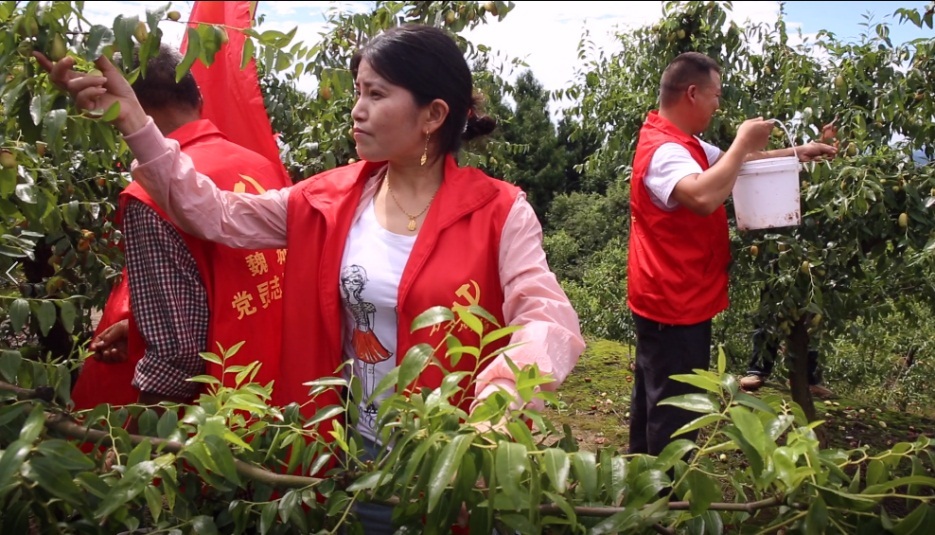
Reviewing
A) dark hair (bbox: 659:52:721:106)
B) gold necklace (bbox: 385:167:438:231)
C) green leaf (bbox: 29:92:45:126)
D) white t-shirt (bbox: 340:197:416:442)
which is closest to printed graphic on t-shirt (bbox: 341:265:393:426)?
white t-shirt (bbox: 340:197:416:442)

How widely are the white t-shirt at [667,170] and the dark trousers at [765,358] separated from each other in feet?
3.68

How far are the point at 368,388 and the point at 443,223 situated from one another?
1.11 feet

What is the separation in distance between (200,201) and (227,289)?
8.1 inches

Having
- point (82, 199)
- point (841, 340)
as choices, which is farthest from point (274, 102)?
point (841, 340)

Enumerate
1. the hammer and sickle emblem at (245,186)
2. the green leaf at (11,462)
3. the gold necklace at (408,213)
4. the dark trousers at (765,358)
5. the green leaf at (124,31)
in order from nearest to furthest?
the green leaf at (11,462)
the green leaf at (124,31)
the gold necklace at (408,213)
the hammer and sickle emblem at (245,186)
the dark trousers at (765,358)

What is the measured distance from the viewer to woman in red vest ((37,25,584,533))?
5.03 feet

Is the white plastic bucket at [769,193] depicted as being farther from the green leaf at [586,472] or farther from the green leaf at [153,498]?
the green leaf at [153,498]

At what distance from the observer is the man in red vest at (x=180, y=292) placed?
1618mm

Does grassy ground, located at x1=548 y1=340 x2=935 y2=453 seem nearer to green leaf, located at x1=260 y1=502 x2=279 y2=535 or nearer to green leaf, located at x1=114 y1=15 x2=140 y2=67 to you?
green leaf, located at x1=260 y1=502 x2=279 y2=535

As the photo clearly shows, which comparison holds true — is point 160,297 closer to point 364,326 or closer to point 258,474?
point 364,326

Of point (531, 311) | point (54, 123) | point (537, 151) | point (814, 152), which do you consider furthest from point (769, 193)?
point (537, 151)

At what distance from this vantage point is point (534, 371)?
0.97m

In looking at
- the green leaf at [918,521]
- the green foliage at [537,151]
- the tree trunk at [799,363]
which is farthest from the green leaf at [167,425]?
the green foliage at [537,151]

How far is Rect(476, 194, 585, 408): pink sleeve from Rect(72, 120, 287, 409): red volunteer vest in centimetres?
52
